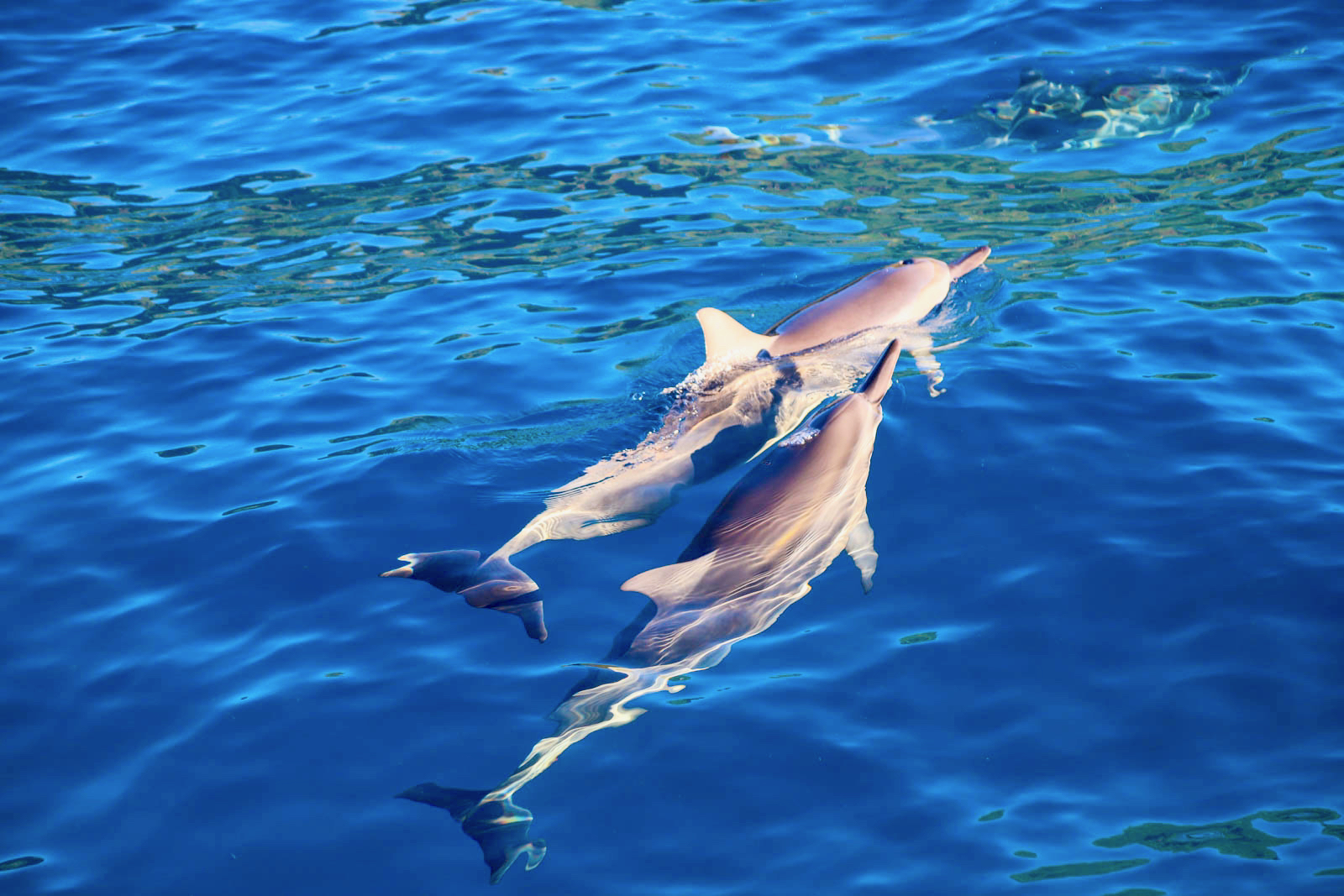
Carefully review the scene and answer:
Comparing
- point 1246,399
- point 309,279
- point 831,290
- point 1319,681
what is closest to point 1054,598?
point 1319,681

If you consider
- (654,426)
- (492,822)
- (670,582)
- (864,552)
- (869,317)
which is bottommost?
(492,822)

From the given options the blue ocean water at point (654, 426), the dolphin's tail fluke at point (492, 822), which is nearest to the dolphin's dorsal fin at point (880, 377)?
the blue ocean water at point (654, 426)

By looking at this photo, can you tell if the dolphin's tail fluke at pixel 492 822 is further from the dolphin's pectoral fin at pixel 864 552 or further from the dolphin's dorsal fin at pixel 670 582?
the dolphin's pectoral fin at pixel 864 552

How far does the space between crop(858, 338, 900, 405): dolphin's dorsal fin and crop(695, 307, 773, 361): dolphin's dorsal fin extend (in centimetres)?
146

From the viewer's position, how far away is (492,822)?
16.8 ft

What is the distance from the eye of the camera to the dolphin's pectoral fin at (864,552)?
651 cm

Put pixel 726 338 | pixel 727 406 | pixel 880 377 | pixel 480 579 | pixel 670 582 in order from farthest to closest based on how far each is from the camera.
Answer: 1. pixel 726 338
2. pixel 727 406
3. pixel 880 377
4. pixel 480 579
5. pixel 670 582

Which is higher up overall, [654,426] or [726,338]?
[726,338]

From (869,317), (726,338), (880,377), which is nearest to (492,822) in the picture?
(880,377)

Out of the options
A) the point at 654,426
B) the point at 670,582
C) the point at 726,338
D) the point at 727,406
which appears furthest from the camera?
the point at 726,338

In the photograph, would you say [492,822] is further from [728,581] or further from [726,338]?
[726,338]

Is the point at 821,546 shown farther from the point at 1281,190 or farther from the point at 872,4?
the point at 872,4

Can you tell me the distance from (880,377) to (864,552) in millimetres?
1454

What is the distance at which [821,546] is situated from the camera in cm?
664
